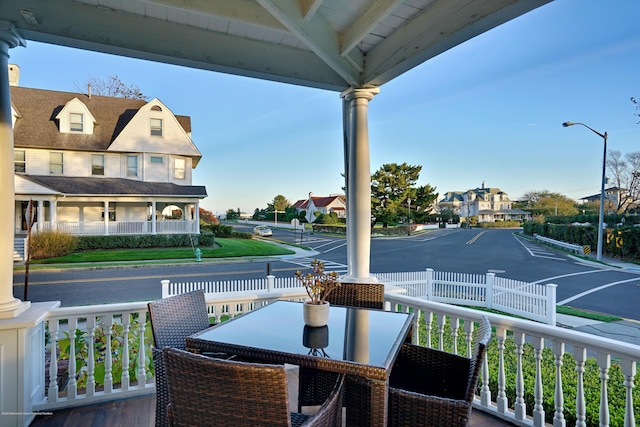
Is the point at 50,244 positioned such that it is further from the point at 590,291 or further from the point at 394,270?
the point at 590,291

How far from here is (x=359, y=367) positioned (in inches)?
48.8

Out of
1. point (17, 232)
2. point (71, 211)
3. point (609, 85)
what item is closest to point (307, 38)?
point (17, 232)

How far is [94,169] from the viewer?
6.31 m

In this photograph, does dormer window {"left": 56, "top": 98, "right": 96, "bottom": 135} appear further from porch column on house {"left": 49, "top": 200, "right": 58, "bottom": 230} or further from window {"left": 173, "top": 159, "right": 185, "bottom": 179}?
window {"left": 173, "top": 159, "right": 185, "bottom": 179}

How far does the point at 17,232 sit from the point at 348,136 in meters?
4.86

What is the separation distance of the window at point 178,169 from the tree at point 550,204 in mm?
16952

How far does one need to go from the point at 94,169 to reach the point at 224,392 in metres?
6.80

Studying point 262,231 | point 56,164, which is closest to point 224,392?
point 56,164

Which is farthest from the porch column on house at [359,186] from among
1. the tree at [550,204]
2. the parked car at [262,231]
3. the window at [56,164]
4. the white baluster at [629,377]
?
the tree at [550,204]

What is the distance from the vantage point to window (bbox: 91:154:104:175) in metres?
6.32

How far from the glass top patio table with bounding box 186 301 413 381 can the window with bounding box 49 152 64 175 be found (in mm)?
5747

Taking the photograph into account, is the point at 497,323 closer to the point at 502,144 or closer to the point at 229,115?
the point at 229,115

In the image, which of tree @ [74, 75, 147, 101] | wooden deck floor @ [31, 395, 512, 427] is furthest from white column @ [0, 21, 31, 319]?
tree @ [74, 75, 147, 101]

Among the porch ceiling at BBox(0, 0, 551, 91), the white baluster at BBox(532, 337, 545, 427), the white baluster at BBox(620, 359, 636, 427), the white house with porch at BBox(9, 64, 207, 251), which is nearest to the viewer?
the white baluster at BBox(620, 359, 636, 427)
